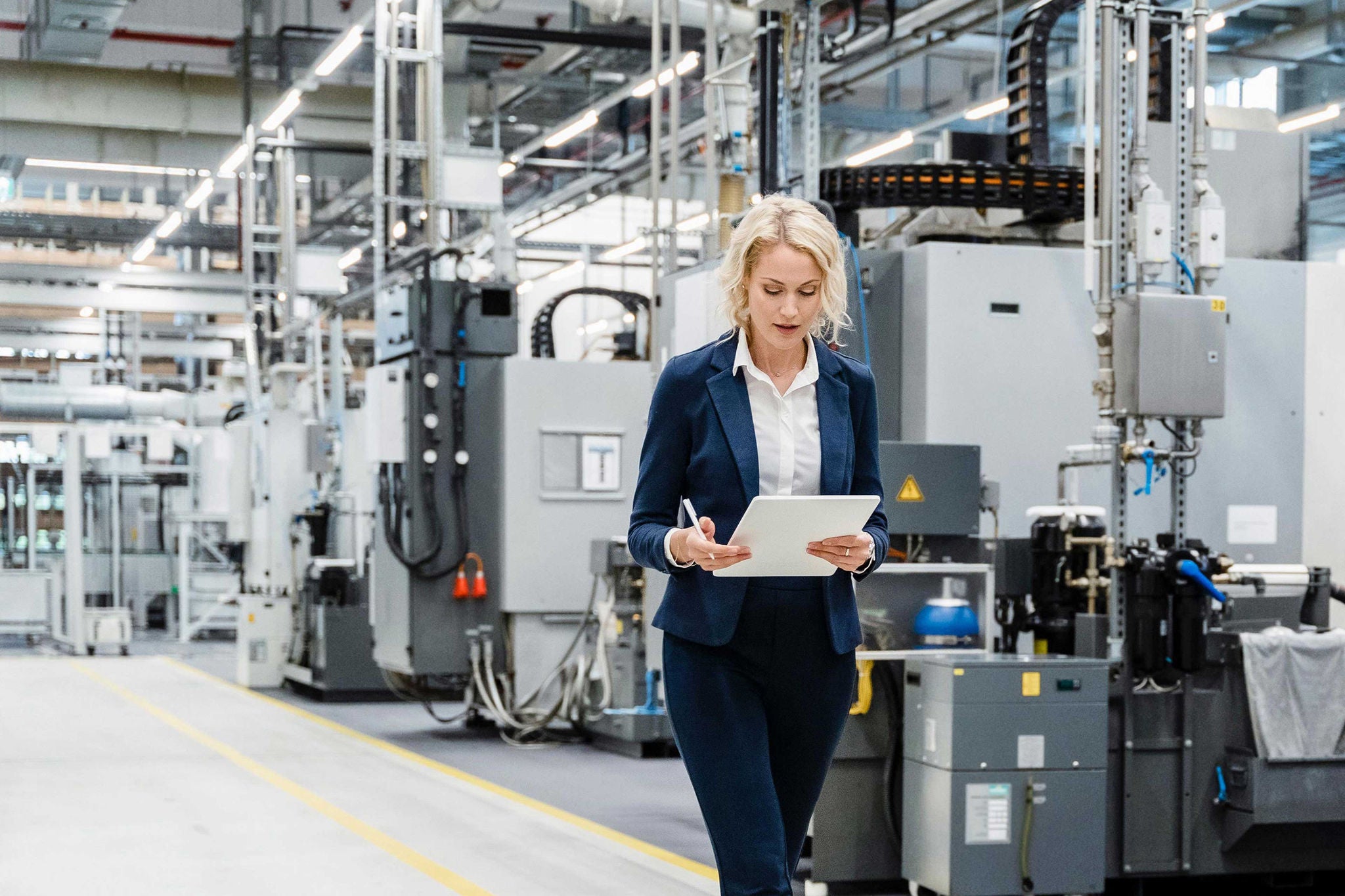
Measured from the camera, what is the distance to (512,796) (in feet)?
24.0

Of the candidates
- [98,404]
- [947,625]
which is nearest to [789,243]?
[947,625]

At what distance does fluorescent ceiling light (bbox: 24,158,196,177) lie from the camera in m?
14.8

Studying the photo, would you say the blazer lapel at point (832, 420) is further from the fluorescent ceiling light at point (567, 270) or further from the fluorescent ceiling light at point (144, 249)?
the fluorescent ceiling light at point (144, 249)

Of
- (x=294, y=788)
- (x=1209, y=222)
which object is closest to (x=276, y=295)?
(x=294, y=788)

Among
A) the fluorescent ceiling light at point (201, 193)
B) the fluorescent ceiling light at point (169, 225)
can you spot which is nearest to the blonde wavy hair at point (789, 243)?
the fluorescent ceiling light at point (201, 193)

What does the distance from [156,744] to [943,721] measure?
5.66 m

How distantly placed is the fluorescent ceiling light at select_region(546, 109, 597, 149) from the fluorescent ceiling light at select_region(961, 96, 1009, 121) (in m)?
3.16

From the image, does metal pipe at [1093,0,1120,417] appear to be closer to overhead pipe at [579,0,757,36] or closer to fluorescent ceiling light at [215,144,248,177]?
overhead pipe at [579,0,757,36]

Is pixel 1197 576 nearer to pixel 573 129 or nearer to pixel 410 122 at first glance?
pixel 410 122

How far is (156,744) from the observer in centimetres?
918

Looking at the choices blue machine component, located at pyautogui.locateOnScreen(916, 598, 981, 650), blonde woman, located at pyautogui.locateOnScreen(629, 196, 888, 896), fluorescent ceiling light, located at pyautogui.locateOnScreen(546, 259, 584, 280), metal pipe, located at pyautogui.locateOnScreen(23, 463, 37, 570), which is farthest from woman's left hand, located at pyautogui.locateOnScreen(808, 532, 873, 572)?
metal pipe, located at pyautogui.locateOnScreen(23, 463, 37, 570)

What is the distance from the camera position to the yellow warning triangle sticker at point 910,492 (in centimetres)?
521

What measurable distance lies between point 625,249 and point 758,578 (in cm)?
1615

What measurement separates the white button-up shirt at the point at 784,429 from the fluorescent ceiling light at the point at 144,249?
54.4 ft
